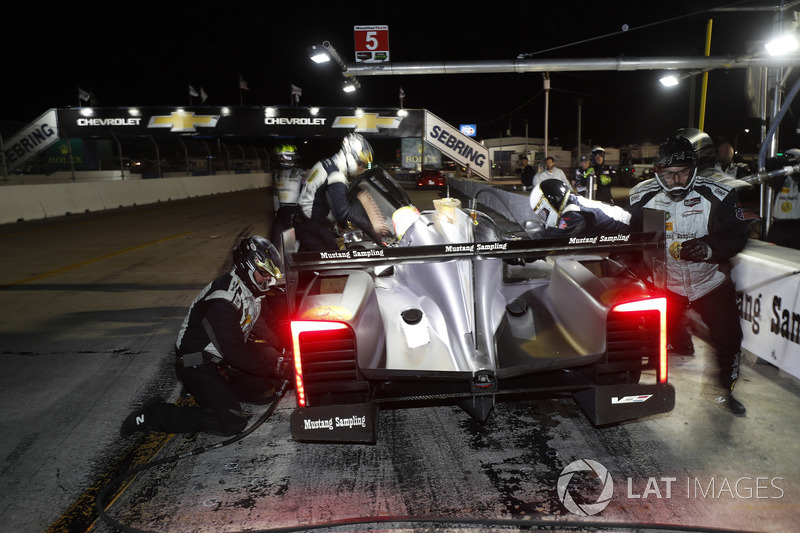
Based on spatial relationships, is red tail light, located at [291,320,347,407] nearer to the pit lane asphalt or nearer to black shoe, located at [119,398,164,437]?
the pit lane asphalt

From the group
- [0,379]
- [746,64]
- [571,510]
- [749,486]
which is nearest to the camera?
[571,510]

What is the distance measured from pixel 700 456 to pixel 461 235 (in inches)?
80.0

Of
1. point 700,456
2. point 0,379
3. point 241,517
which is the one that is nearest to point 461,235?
point 700,456

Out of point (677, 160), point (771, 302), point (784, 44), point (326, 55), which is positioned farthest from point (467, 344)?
point (326, 55)

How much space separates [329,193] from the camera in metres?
5.99

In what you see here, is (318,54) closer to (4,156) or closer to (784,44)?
(784,44)

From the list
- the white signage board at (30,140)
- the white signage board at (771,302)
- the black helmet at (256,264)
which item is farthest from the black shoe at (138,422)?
the white signage board at (30,140)

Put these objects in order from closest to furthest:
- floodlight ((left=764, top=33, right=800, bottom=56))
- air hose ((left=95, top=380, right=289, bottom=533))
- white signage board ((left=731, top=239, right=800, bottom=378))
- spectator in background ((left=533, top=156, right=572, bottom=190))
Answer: air hose ((left=95, top=380, right=289, bottom=533)), white signage board ((left=731, top=239, right=800, bottom=378)), floodlight ((left=764, top=33, right=800, bottom=56)), spectator in background ((left=533, top=156, right=572, bottom=190))

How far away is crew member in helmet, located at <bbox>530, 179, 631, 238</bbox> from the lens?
510 centimetres

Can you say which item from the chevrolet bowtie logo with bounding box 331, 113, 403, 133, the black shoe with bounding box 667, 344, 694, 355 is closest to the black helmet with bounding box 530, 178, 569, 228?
the black shoe with bounding box 667, 344, 694, 355

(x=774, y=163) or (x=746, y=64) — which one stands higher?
(x=746, y=64)

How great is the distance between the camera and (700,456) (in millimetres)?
3365

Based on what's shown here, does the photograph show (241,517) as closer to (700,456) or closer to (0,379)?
(700,456)

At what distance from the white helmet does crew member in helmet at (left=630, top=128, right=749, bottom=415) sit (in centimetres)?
288
